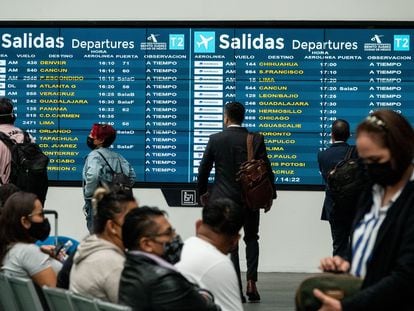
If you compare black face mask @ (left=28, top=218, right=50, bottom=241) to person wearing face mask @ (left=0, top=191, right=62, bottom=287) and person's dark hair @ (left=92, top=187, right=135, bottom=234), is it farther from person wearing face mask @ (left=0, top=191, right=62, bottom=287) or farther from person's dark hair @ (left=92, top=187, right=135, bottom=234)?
person's dark hair @ (left=92, top=187, right=135, bottom=234)

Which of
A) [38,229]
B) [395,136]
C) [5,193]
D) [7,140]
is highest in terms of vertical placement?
[395,136]

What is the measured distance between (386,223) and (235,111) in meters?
5.71

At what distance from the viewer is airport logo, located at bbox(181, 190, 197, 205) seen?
476 inches

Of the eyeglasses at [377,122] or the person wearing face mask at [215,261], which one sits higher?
the eyeglasses at [377,122]

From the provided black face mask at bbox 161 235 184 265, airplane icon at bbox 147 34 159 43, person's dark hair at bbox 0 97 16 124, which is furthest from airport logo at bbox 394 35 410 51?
black face mask at bbox 161 235 184 265

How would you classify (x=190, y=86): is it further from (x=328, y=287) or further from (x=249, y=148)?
(x=328, y=287)

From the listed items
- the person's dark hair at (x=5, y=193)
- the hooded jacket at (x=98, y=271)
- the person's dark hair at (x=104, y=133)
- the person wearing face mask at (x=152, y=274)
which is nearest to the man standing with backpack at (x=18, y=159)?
the person's dark hair at (x=104, y=133)

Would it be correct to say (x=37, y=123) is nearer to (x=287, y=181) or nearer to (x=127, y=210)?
(x=287, y=181)

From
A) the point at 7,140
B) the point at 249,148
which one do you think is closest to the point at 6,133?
the point at 7,140

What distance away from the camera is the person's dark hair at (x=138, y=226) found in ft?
16.3

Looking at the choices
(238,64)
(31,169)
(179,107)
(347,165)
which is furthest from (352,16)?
(31,169)

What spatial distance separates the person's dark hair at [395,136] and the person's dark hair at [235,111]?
5560 mm

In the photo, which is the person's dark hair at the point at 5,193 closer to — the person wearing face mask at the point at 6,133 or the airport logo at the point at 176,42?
the person wearing face mask at the point at 6,133

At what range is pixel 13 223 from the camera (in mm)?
6414
